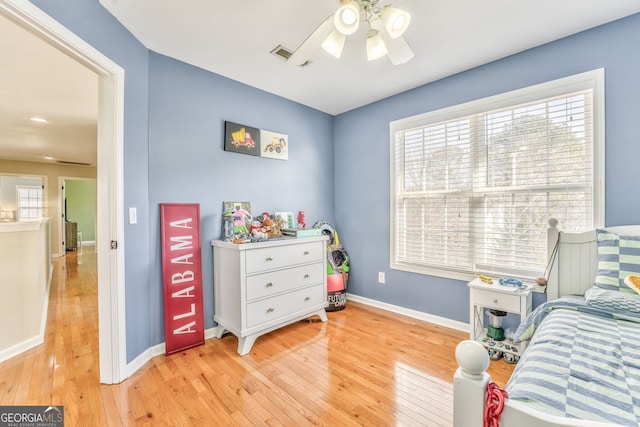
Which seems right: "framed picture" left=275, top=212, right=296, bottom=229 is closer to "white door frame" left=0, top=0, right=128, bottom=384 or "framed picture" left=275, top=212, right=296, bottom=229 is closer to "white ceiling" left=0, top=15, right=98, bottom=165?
"white door frame" left=0, top=0, right=128, bottom=384

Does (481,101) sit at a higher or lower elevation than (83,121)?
lower

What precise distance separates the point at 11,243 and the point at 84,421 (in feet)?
6.01

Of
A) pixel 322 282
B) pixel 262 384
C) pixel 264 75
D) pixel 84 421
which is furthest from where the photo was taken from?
pixel 322 282

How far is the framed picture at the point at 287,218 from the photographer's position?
9.93 ft

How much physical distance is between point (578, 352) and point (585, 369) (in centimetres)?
15

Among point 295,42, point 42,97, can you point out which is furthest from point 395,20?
point 42,97

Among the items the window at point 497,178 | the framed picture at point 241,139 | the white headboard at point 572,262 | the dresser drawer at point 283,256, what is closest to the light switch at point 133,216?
the dresser drawer at point 283,256

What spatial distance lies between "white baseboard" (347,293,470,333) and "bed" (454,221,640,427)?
0.86m

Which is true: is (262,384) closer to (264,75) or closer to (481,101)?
(264,75)

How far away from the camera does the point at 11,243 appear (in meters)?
2.31

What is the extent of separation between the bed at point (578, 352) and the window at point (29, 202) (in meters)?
9.04

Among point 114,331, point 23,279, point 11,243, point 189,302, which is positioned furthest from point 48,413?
point 11,243

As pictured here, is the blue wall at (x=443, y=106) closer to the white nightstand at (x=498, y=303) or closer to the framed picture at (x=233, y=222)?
the white nightstand at (x=498, y=303)

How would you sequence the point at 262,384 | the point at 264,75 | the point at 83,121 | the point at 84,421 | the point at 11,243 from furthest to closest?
the point at 83,121, the point at 264,75, the point at 11,243, the point at 262,384, the point at 84,421
